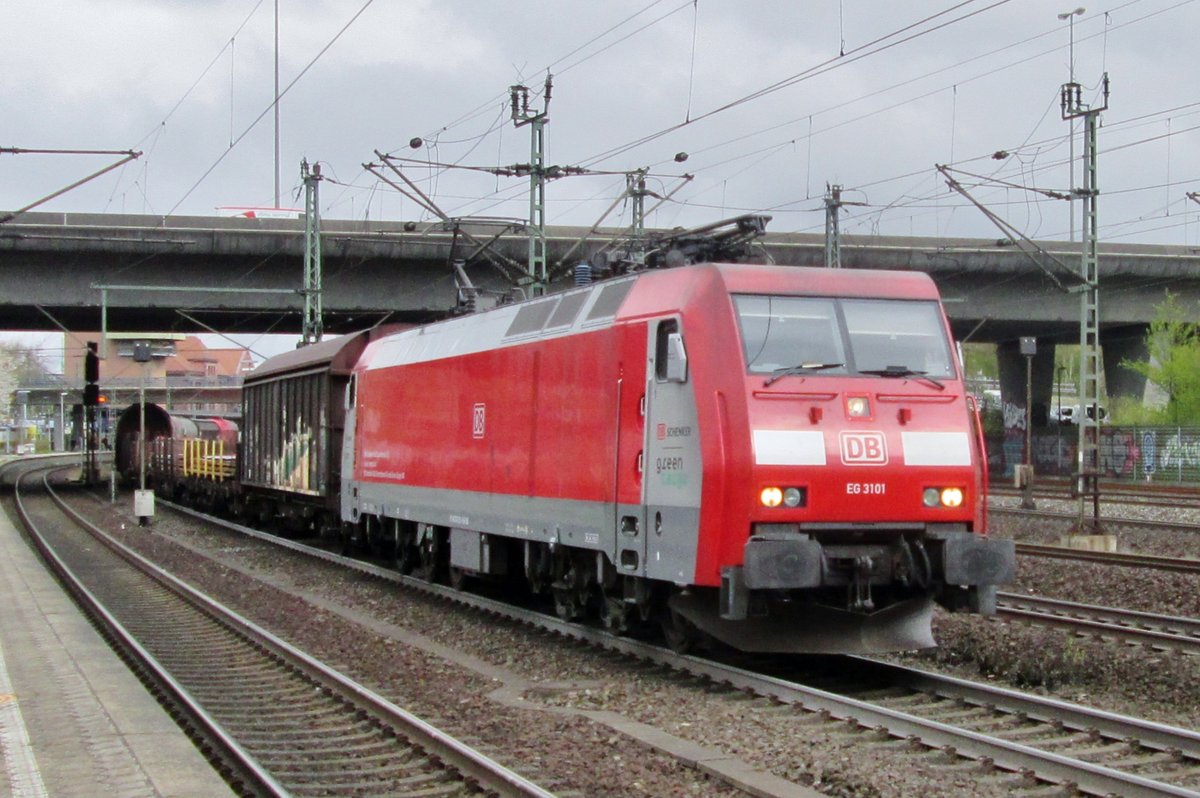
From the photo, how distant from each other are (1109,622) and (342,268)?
31.9 meters

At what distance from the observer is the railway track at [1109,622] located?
12469mm

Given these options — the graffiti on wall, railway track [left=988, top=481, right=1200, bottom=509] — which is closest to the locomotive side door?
railway track [left=988, top=481, right=1200, bottom=509]

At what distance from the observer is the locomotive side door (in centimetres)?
1078

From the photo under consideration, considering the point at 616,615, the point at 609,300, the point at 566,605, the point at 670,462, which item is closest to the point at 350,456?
the point at 566,605

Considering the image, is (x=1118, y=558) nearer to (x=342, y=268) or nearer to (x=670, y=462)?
(x=670, y=462)

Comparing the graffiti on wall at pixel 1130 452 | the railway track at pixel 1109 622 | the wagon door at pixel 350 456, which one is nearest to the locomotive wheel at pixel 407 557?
the wagon door at pixel 350 456

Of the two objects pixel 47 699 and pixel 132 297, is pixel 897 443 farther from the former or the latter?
pixel 132 297

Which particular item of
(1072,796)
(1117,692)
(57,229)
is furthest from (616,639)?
(57,229)

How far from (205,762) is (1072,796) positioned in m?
4.89

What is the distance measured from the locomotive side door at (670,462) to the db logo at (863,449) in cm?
112

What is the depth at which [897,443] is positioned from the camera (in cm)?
1088

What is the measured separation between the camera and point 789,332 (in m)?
11.1

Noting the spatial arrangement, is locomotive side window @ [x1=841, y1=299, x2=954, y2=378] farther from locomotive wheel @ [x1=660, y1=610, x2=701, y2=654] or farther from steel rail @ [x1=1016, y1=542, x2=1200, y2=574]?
steel rail @ [x1=1016, y1=542, x2=1200, y2=574]

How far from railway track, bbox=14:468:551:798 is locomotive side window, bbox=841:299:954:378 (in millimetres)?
4554
